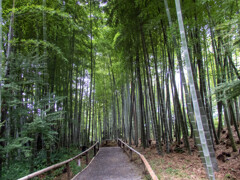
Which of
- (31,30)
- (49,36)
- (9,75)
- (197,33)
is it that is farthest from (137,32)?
(9,75)

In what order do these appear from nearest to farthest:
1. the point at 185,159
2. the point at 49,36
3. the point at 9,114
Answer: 1. the point at 9,114
2. the point at 185,159
3. the point at 49,36

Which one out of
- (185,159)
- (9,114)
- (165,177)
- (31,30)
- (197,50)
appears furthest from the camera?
(31,30)

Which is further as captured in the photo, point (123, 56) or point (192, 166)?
point (123, 56)

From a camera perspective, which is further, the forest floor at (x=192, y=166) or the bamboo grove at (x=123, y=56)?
the forest floor at (x=192, y=166)

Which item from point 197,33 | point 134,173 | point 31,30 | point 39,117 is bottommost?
point 134,173

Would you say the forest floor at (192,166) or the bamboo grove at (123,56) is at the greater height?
the bamboo grove at (123,56)

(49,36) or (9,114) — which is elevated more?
(49,36)

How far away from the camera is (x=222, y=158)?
12.9ft

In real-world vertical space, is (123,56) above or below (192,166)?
above

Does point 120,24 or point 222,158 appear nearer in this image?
point 222,158

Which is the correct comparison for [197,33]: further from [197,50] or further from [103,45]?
[103,45]

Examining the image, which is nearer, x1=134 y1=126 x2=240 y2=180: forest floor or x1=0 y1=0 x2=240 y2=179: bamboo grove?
x1=0 y1=0 x2=240 y2=179: bamboo grove

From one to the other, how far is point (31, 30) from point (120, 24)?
2.88 m

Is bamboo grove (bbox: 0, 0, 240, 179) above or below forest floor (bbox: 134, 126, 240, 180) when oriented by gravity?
above
